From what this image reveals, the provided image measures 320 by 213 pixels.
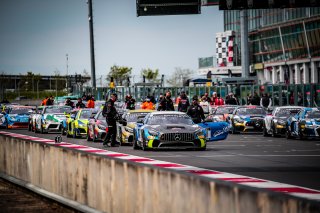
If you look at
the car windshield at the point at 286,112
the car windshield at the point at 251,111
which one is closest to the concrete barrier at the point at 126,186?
the car windshield at the point at 286,112

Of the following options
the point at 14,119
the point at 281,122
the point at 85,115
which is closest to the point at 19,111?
the point at 14,119

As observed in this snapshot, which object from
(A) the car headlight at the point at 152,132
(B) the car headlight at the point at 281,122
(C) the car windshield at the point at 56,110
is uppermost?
(C) the car windshield at the point at 56,110

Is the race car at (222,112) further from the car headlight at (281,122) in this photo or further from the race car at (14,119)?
the race car at (14,119)

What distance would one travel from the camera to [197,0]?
1471 inches

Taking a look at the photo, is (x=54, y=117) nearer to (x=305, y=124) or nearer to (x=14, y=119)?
(x=14, y=119)

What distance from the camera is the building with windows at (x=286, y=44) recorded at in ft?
301

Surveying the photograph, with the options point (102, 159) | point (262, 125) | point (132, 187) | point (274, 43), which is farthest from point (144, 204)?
point (274, 43)

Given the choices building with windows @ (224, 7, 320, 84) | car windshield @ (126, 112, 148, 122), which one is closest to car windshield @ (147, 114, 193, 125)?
car windshield @ (126, 112, 148, 122)

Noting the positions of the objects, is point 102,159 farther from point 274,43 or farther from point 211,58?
point 211,58

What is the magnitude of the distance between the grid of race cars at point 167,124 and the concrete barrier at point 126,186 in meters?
9.20

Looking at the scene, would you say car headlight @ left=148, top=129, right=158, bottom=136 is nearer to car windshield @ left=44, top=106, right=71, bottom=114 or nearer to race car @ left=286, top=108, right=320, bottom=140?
race car @ left=286, top=108, right=320, bottom=140

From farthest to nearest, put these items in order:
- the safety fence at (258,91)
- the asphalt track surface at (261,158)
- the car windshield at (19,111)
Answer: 1. the safety fence at (258,91)
2. the car windshield at (19,111)
3. the asphalt track surface at (261,158)

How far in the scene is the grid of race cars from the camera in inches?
996

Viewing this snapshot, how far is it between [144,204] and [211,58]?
118 meters
